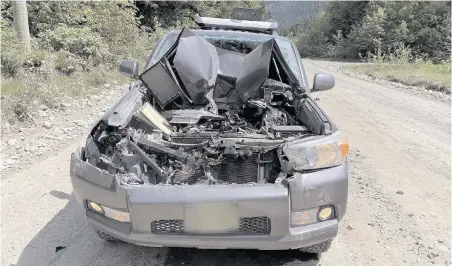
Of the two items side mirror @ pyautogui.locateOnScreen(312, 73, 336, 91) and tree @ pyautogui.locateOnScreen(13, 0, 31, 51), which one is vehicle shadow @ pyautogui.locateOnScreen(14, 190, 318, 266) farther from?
tree @ pyautogui.locateOnScreen(13, 0, 31, 51)

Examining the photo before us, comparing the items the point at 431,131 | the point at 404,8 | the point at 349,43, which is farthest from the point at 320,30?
the point at 431,131

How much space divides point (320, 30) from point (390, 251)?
4063 cm

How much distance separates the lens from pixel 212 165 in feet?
9.68

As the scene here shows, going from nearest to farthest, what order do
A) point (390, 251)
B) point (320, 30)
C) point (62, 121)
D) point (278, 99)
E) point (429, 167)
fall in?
1. point (390, 251)
2. point (278, 99)
3. point (429, 167)
4. point (62, 121)
5. point (320, 30)

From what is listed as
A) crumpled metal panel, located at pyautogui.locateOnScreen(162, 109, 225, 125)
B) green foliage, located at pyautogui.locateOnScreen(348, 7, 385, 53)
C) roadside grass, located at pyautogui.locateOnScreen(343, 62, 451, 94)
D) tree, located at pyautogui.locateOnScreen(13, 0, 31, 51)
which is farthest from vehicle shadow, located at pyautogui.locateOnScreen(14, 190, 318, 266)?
green foliage, located at pyautogui.locateOnScreen(348, 7, 385, 53)

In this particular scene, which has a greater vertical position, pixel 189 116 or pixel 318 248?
pixel 189 116

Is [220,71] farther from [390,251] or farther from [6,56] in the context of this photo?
[6,56]

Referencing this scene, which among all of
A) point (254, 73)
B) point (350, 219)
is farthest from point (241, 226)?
point (254, 73)

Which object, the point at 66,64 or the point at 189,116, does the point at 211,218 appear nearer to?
the point at 189,116

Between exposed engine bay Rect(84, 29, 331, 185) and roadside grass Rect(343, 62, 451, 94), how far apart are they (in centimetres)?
924

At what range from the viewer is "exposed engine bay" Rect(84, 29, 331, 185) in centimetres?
291

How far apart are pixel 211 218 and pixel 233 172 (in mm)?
539

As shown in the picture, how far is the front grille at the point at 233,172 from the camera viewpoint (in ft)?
9.59

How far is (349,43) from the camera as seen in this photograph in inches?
1375
